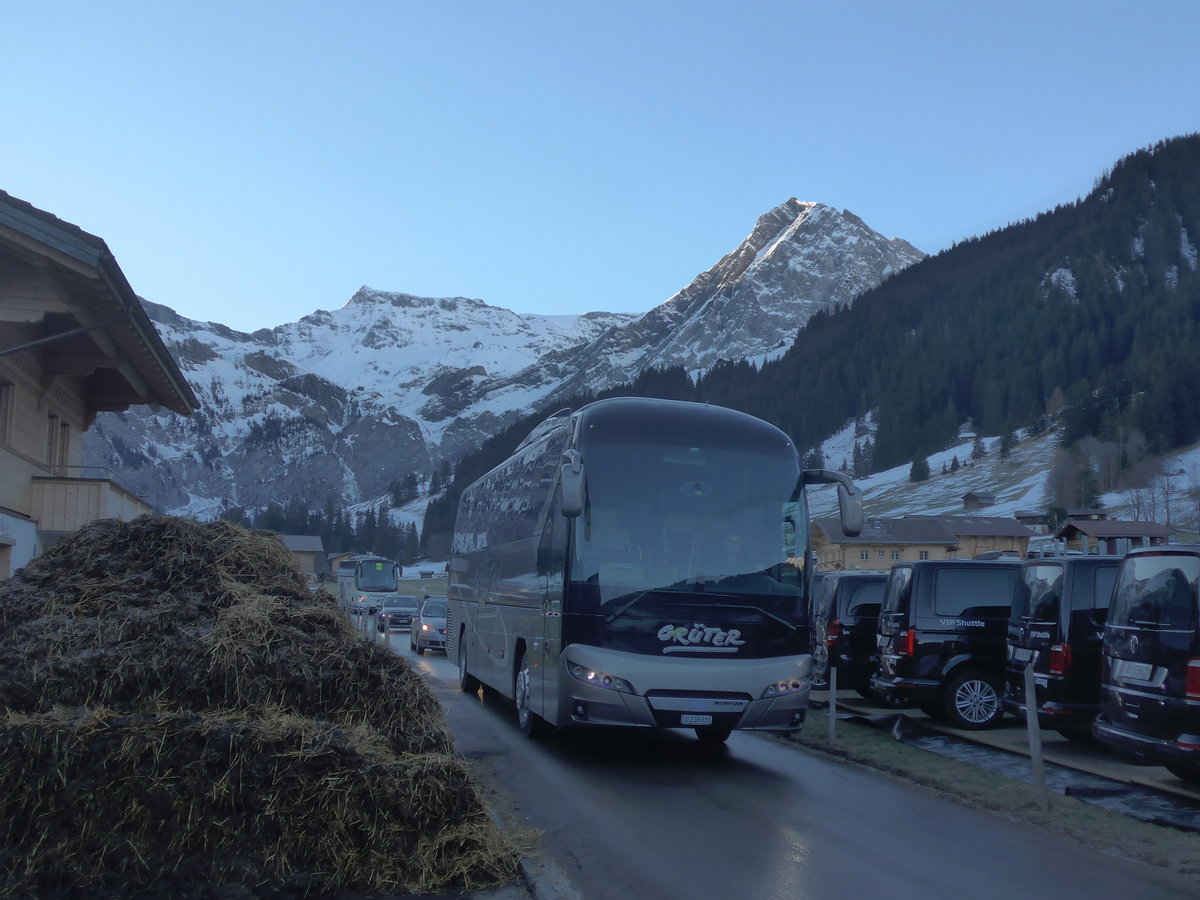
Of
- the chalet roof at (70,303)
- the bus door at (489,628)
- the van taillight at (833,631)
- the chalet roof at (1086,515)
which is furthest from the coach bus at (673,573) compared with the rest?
the chalet roof at (1086,515)

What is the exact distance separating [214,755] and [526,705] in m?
6.66

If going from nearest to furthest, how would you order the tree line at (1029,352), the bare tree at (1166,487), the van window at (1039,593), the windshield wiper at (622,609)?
the windshield wiper at (622,609) → the van window at (1039,593) → the bare tree at (1166,487) → the tree line at (1029,352)

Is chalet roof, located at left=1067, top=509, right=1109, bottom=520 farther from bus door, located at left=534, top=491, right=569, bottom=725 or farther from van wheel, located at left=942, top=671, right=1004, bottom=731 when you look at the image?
bus door, located at left=534, top=491, right=569, bottom=725

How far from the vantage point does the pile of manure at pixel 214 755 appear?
502cm

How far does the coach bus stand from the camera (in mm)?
9594

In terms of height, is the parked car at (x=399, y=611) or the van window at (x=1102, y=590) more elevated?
the van window at (x=1102, y=590)

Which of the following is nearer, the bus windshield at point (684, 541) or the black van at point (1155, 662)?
the black van at point (1155, 662)

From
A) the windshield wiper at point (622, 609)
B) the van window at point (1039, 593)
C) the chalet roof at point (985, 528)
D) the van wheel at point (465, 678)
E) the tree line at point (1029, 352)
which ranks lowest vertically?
the van wheel at point (465, 678)

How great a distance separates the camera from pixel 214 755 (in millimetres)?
5262

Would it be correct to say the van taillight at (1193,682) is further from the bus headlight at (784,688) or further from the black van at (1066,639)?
the bus headlight at (784,688)

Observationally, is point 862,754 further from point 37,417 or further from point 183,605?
point 37,417

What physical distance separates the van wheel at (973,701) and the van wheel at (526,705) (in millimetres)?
5159

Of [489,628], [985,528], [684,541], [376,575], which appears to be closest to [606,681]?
[684,541]

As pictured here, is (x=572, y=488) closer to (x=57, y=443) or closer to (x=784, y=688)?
(x=784, y=688)
